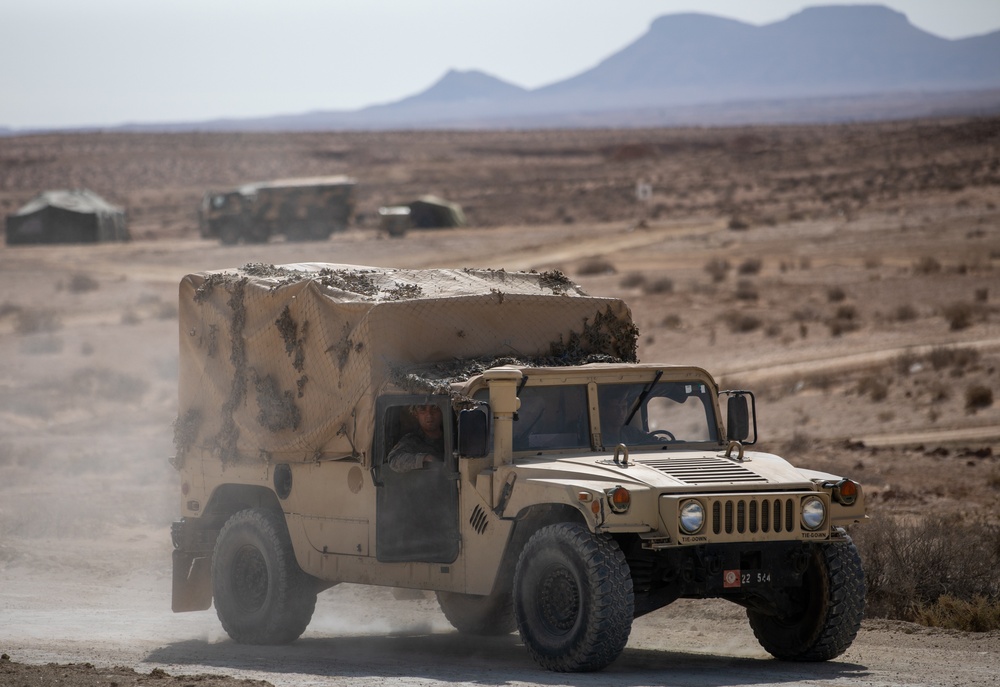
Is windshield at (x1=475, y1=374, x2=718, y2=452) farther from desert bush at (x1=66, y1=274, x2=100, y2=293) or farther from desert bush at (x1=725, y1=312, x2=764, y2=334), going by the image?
desert bush at (x1=66, y1=274, x2=100, y2=293)

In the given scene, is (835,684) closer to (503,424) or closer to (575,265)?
(503,424)

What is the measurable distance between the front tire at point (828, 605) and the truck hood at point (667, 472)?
59cm

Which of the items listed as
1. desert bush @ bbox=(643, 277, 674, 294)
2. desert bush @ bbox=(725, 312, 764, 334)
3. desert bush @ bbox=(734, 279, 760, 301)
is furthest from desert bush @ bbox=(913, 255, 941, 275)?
desert bush @ bbox=(725, 312, 764, 334)

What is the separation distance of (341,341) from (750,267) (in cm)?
2941

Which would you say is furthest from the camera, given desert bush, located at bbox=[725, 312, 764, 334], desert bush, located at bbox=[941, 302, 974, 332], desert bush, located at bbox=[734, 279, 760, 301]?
desert bush, located at bbox=[734, 279, 760, 301]

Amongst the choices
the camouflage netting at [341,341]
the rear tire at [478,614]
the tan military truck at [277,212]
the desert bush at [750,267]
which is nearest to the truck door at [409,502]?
the camouflage netting at [341,341]

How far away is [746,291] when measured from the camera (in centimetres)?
3359

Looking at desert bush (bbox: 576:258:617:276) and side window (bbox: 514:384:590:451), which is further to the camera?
desert bush (bbox: 576:258:617:276)

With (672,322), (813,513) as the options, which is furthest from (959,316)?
(813,513)

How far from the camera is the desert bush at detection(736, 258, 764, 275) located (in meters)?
38.0

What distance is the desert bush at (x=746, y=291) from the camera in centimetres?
3316

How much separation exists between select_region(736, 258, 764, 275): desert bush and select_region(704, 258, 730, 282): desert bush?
0.40 meters

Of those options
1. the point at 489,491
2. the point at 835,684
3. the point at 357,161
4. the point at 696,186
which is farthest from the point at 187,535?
the point at 357,161

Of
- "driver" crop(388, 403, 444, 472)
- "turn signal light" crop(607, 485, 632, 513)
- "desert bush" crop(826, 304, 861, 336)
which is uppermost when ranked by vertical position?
"driver" crop(388, 403, 444, 472)
